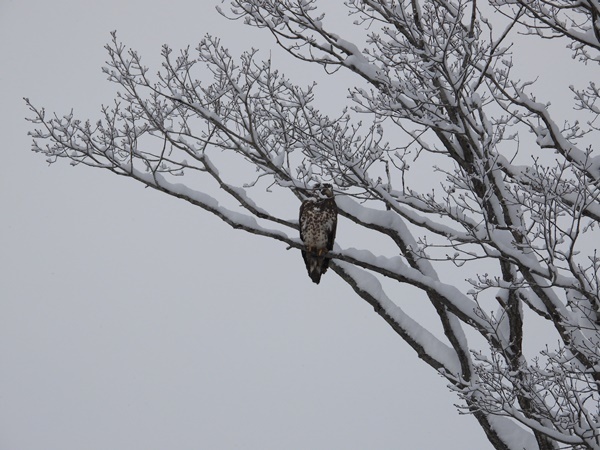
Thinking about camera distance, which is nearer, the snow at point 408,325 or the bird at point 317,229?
the snow at point 408,325

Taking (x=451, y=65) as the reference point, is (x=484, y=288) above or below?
below

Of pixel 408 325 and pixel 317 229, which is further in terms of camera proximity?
pixel 317 229

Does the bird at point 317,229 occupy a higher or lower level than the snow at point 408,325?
higher

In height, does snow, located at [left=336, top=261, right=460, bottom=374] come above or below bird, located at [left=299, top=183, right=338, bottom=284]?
below

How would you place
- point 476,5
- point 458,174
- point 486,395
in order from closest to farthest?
point 486,395 → point 476,5 → point 458,174

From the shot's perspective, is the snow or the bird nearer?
the snow

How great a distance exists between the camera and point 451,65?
6.11m

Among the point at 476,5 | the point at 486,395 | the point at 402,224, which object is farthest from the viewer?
the point at 402,224

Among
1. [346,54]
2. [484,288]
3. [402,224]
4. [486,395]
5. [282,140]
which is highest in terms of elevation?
[346,54]

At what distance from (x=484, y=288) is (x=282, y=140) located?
8.61 ft

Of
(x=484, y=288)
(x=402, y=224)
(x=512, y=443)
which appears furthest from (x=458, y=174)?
(x=512, y=443)

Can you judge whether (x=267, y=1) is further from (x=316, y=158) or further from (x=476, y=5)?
(x=476, y=5)

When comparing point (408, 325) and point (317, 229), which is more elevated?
point (317, 229)

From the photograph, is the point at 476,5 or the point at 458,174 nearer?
the point at 476,5
